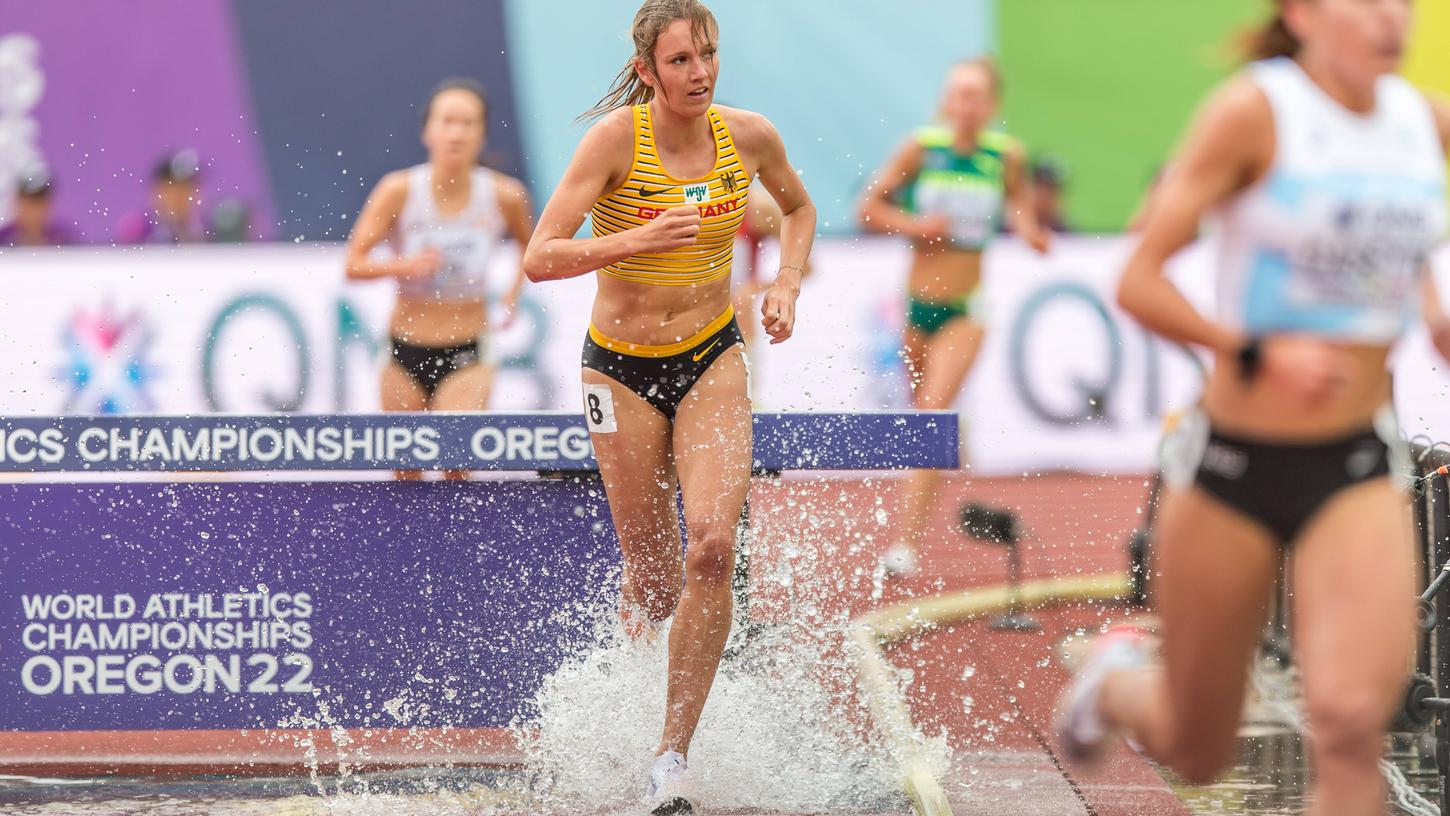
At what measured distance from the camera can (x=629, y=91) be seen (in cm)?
548

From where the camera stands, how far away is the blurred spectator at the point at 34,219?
1187 cm

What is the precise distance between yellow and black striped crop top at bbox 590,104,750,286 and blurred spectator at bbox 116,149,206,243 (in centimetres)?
726

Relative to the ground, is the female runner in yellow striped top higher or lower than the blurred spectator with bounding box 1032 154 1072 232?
lower

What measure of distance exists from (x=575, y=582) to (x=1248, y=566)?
295 cm

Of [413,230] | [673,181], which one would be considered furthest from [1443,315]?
[413,230]

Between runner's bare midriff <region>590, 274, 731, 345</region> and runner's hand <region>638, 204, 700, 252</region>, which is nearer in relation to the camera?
runner's hand <region>638, 204, 700, 252</region>

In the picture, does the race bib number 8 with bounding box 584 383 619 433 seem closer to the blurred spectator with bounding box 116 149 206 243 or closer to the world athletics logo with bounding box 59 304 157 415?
the world athletics logo with bounding box 59 304 157 415

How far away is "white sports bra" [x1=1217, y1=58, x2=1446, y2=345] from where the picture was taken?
3.35 metres

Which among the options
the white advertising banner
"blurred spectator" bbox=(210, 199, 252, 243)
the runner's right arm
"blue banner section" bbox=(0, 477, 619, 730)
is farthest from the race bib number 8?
"blurred spectator" bbox=(210, 199, 252, 243)

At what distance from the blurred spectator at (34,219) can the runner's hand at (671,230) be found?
26.5 feet

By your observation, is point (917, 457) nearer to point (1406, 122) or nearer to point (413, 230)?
point (1406, 122)

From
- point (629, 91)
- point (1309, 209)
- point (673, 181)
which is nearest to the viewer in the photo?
point (1309, 209)

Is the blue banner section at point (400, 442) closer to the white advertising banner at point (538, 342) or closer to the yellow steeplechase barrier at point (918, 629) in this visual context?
the yellow steeplechase barrier at point (918, 629)

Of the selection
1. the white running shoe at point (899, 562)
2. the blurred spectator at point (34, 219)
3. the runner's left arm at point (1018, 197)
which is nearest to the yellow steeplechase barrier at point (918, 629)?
the white running shoe at point (899, 562)
